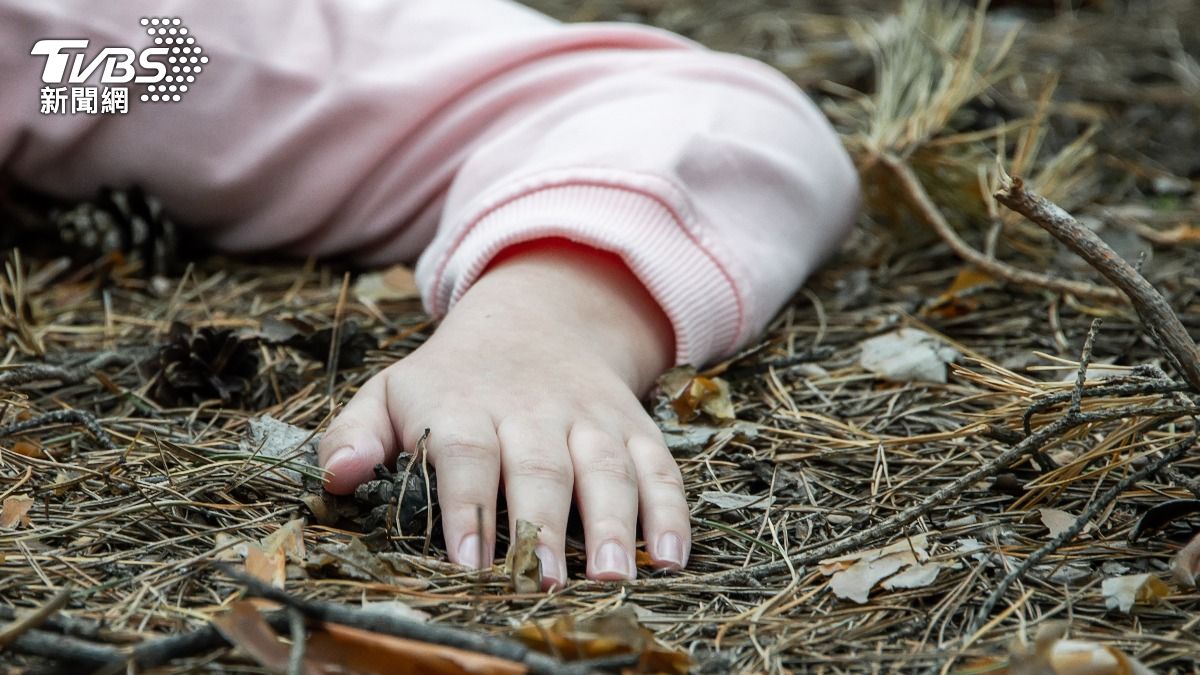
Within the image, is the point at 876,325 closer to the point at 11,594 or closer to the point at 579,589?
the point at 579,589

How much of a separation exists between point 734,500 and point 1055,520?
28 cm

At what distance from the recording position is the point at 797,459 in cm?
112

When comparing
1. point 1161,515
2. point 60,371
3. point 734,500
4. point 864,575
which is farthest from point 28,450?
point 1161,515

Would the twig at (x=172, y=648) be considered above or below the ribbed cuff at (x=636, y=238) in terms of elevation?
above

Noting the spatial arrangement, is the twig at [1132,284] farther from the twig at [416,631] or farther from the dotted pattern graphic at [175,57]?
the dotted pattern graphic at [175,57]

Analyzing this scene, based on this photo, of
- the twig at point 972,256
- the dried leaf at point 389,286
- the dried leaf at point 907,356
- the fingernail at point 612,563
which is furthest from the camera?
the dried leaf at point 389,286

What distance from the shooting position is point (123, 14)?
156 cm

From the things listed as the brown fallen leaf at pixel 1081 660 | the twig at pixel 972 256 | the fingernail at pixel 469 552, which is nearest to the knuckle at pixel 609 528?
the fingernail at pixel 469 552

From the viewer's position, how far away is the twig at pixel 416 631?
695mm

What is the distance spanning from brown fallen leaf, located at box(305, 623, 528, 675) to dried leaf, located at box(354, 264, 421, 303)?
0.82 meters

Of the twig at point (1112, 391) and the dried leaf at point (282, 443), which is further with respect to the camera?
the dried leaf at point (282, 443)

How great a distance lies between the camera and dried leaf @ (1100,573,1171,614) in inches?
33.8

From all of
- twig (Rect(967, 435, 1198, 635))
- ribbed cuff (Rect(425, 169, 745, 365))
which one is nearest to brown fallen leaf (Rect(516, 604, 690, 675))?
twig (Rect(967, 435, 1198, 635))

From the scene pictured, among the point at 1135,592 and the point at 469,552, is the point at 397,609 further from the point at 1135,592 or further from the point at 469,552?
the point at 1135,592
